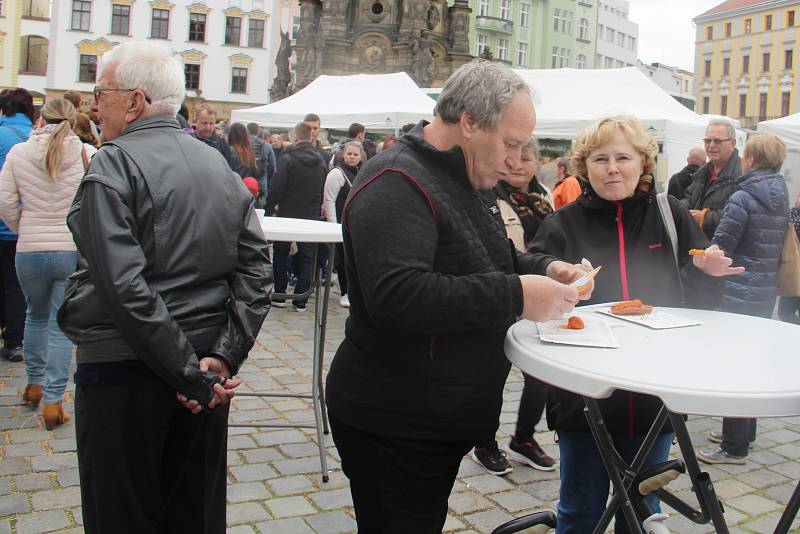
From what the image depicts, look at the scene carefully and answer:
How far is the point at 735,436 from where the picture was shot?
4.79 m

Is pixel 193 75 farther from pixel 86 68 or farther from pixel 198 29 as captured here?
pixel 86 68

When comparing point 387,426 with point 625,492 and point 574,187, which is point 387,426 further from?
point 574,187

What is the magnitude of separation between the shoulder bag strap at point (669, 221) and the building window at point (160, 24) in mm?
55209

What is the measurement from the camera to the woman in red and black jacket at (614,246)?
275 centimetres

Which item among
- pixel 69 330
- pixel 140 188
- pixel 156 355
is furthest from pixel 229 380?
pixel 140 188

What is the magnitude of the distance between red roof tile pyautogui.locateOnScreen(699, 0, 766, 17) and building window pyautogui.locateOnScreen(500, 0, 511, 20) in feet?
77.2

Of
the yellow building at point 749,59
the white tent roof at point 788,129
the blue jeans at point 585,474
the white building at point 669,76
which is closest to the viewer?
the blue jeans at point 585,474

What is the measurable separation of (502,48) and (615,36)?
19.6 m

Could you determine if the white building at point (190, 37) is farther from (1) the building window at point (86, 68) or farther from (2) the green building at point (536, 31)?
(2) the green building at point (536, 31)

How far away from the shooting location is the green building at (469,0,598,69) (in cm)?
6531

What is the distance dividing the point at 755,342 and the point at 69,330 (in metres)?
2.11

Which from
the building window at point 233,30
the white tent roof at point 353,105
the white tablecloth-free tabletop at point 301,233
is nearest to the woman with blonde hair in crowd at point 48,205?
the white tablecloth-free tabletop at point 301,233

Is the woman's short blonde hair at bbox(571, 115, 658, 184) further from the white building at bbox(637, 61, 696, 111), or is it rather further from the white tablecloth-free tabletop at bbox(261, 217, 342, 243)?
the white building at bbox(637, 61, 696, 111)

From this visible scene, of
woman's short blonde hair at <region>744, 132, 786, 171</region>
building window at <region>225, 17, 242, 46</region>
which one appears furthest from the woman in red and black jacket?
building window at <region>225, 17, 242, 46</region>
